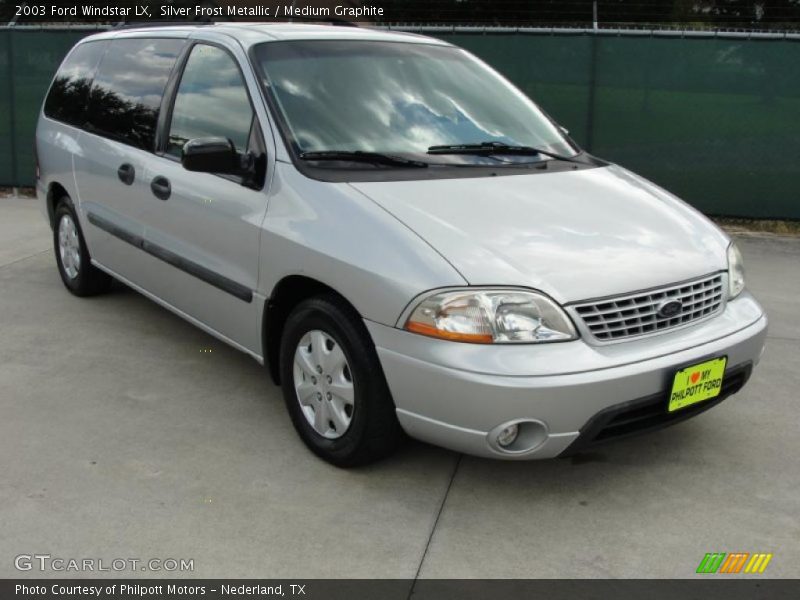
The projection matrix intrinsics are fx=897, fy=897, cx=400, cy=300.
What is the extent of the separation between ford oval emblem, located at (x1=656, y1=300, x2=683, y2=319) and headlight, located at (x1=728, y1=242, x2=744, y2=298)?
0.47 metres

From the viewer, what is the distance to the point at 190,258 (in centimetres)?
434

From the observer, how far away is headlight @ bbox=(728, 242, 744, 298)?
3.72m

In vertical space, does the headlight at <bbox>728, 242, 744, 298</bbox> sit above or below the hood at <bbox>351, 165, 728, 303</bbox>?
below

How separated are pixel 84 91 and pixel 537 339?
382 centimetres

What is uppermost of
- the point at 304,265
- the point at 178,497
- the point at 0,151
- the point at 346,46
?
the point at 346,46

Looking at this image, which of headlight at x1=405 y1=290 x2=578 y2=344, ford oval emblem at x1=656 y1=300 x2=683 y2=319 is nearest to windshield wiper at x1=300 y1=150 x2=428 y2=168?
headlight at x1=405 y1=290 x2=578 y2=344

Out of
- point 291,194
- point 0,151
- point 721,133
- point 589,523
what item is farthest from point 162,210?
point 0,151

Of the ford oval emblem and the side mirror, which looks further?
the side mirror

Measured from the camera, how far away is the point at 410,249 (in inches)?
126

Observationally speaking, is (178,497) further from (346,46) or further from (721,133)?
(721,133)

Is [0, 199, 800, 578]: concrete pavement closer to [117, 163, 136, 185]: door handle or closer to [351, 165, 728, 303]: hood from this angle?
[351, 165, 728, 303]: hood

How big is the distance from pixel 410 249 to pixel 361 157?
2.39 feet
